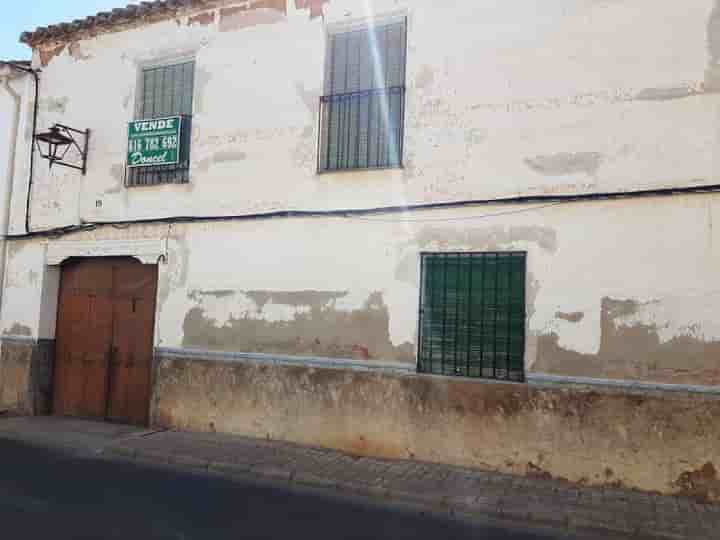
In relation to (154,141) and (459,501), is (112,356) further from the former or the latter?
(459,501)

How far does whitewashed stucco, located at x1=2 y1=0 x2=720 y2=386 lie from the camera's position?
6320mm

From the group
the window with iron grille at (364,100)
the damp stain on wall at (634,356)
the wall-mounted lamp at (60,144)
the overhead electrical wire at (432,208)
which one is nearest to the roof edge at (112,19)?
the wall-mounted lamp at (60,144)

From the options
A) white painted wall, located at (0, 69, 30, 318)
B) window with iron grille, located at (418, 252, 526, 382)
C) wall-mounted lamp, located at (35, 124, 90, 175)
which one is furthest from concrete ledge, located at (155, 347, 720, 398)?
white painted wall, located at (0, 69, 30, 318)

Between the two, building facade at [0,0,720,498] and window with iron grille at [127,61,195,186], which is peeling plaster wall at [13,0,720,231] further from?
window with iron grille at [127,61,195,186]

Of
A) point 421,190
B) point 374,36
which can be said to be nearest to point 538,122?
point 421,190

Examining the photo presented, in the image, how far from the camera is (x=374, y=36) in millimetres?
8109

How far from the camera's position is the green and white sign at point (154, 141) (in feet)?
Answer: 29.9

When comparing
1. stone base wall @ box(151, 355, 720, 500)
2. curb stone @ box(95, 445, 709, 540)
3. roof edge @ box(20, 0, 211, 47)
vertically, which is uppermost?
roof edge @ box(20, 0, 211, 47)

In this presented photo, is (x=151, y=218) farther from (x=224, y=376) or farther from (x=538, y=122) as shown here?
(x=538, y=122)

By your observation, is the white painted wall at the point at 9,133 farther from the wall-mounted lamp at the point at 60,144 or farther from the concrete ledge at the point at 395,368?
the concrete ledge at the point at 395,368

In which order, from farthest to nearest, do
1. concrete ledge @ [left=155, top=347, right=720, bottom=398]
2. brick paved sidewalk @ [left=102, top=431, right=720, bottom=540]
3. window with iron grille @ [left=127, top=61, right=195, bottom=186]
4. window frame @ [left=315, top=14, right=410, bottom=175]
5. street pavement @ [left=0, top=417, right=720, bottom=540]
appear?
window with iron grille @ [left=127, top=61, right=195, bottom=186] → window frame @ [left=315, top=14, right=410, bottom=175] → concrete ledge @ [left=155, top=347, right=720, bottom=398] → brick paved sidewalk @ [left=102, top=431, right=720, bottom=540] → street pavement @ [left=0, top=417, right=720, bottom=540]

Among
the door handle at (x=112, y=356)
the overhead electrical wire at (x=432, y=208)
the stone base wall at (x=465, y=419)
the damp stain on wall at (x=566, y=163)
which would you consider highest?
the damp stain on wall at (x=566, y=163)

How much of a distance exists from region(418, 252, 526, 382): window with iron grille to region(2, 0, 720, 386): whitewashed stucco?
167 millimetres

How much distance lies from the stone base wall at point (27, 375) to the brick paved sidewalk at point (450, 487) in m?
2.84
